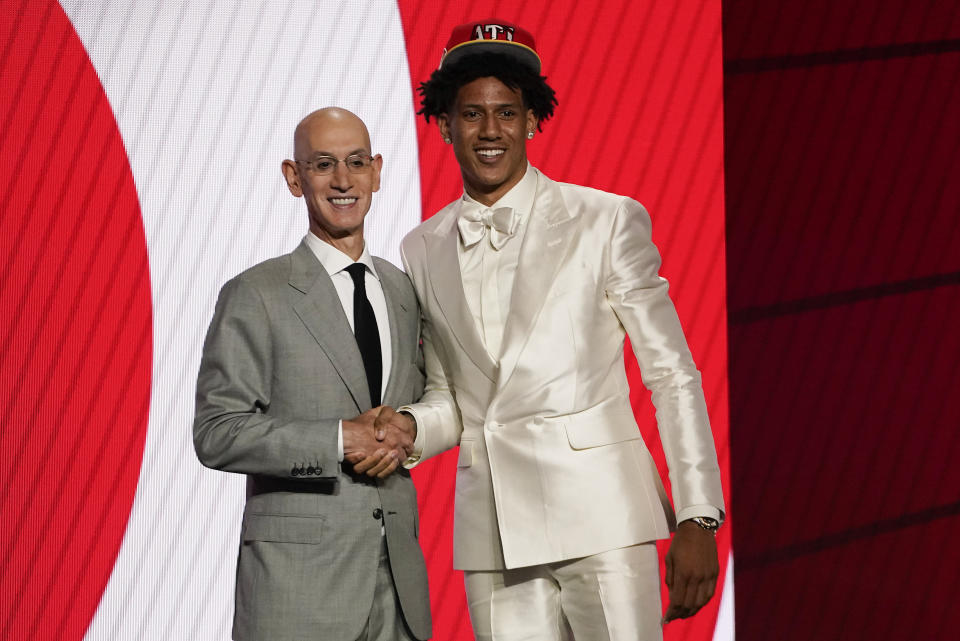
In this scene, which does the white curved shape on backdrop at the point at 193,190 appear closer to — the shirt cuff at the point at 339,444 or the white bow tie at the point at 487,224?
the white bow tie at the point at 487,224

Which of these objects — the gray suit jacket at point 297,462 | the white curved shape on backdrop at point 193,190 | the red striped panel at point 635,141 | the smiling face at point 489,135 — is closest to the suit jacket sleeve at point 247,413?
the gray suit jacket at point 297,462

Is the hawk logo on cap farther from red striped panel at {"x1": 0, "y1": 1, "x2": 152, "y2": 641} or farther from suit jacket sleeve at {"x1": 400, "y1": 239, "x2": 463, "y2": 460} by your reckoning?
red striped panel at {"x1": 0, "y1": 1, "x2": 152, "y2": 641}

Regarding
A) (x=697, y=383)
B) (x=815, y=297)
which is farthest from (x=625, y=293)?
(x=815, y=297)

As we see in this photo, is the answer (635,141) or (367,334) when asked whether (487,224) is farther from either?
(635,141)

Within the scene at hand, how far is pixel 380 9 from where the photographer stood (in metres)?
3.07

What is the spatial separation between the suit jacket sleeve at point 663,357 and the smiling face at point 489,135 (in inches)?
10.0

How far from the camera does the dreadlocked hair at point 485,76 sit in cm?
218

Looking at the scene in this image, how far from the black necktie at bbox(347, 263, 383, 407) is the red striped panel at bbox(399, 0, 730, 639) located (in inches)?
41.7

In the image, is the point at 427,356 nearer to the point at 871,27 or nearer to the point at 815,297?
the point at 815,297

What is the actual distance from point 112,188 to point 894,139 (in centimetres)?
251

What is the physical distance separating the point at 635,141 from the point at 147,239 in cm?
154

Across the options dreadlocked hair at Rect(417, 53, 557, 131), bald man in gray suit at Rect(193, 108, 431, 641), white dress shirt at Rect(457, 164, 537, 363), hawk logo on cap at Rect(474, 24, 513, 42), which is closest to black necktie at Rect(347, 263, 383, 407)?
bald man in gray suit at Rect(193, 108, 431, 641)

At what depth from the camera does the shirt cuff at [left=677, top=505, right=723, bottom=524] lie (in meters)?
1.97

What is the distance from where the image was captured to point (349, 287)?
2104 millimetres
